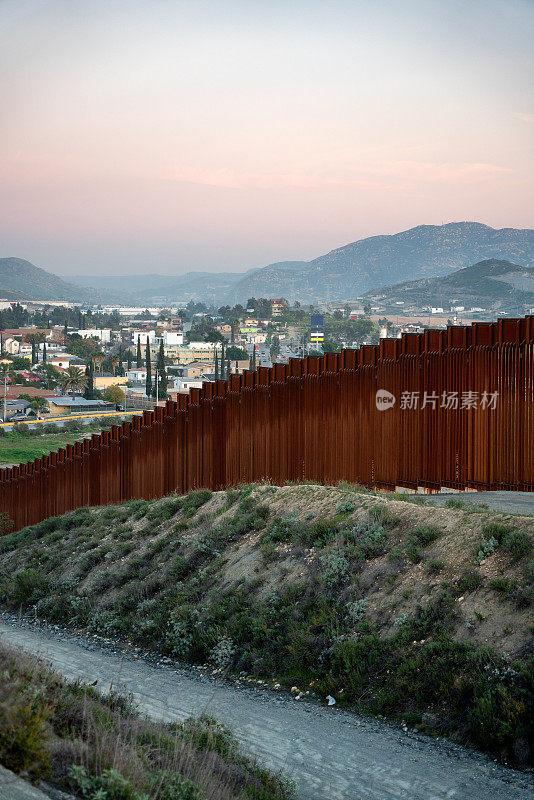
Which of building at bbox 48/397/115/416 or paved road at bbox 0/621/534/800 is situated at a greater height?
paved road at bbox 0/621/534/800

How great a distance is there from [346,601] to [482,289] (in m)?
114

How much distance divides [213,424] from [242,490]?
→ 312 cm

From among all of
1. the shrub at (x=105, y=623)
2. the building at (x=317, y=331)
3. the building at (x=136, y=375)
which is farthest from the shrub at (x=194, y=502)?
the building at (x=317, y=331)

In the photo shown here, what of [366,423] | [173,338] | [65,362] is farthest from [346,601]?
[173,338]

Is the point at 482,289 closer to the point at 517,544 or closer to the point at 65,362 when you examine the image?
the point at 65,362

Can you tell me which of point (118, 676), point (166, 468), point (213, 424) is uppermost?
point (213, 424)

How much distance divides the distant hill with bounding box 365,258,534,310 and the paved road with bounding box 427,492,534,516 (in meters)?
95.5

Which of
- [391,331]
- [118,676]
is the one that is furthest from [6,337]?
[118,676]

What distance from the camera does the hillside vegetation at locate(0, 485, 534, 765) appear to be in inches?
249

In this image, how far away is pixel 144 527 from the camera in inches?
507

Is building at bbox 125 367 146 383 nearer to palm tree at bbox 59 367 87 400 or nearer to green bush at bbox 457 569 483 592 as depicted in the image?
palm tree at bbox 59 367 87 400

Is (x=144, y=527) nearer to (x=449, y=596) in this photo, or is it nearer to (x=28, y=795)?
(x=449, y=596)

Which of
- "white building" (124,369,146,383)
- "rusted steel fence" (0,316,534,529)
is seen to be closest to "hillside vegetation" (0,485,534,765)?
"rusted steel fence" (0,316,534,529)

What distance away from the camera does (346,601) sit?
309 inches
